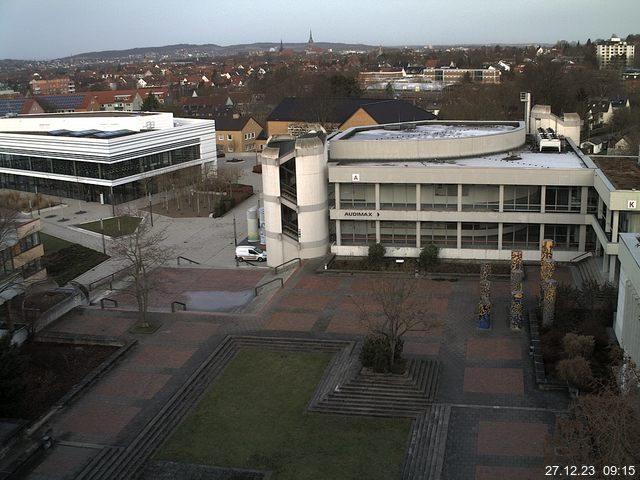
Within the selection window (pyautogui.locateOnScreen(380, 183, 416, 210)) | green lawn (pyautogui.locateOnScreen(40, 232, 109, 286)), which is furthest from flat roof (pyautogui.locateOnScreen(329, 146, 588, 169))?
green lawn (pyautogui.locateOnScreen(40, 232, 109, 286))

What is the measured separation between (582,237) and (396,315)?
15098mm

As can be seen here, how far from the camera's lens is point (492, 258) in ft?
116

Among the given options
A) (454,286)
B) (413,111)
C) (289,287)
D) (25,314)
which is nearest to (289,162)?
(289,287)

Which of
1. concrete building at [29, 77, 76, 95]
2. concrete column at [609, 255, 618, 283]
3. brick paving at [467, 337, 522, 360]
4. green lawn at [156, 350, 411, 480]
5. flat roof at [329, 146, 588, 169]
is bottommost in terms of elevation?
green lawn at [156, 350, 411, 480]

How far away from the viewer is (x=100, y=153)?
2165 inches

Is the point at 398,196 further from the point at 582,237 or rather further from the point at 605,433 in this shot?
the point at 605,433

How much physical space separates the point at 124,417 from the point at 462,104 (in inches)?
2520

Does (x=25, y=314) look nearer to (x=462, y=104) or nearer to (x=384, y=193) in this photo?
(x=384, y=193)

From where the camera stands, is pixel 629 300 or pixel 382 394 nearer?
pixel 629 300

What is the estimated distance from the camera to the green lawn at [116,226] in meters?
46.9

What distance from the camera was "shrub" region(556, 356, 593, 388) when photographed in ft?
69.6

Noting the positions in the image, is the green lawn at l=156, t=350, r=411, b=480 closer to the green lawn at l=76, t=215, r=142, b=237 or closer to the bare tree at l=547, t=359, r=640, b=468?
the bare tree at l=547, t=359, r=640, b=468

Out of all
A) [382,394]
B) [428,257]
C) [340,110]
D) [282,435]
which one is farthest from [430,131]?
[340,110]

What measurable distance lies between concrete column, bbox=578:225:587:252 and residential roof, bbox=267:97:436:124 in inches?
1544
